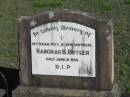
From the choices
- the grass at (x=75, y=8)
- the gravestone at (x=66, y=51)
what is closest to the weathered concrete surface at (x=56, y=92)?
the gravestone at (x=66, y=51)

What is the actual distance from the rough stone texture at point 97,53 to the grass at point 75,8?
4.56 ft

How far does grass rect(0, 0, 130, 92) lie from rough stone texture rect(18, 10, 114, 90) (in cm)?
139

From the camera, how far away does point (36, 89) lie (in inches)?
191

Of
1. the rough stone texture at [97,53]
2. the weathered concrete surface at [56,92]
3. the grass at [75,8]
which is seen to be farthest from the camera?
the grass at [75,8]

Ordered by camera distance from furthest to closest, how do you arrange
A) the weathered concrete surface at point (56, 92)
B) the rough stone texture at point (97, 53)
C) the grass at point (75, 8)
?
the grass at point (75, 8), the weathered concrete surface at point (56, 92), the rough stone texture at point (97, 53)

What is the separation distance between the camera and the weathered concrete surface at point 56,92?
15.2 feet

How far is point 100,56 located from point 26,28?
2.85 feet

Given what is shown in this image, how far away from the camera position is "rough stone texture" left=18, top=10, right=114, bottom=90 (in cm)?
452

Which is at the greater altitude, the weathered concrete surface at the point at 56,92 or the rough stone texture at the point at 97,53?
the rough stone texture at the point at 97,53

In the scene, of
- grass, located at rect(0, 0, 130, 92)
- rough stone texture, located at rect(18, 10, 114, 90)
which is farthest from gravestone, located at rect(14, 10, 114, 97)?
grass, located at rect(0, 0, 130, 92)

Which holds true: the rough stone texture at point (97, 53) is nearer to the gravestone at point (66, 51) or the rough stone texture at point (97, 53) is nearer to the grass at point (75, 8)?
the gravestone at point (66, 51)

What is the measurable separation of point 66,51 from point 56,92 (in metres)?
0.47

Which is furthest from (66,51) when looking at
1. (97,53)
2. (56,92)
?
(56,92)

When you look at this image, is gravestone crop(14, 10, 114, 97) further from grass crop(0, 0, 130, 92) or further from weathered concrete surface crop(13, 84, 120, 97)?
grass crop(0, 0, 130, 92)
